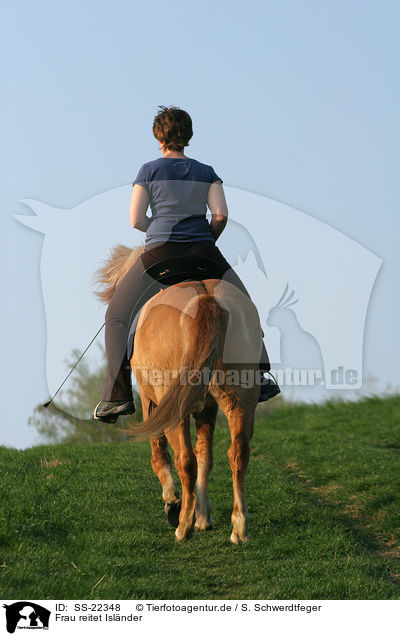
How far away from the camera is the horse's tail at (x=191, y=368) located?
5441mm

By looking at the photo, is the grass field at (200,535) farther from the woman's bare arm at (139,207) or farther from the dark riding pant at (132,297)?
the woman's bare arm at (139,207)

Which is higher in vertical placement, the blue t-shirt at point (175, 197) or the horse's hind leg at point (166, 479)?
the blue t-shirt at point (175, 197)

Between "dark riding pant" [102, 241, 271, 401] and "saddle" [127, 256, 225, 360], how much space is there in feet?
0.12

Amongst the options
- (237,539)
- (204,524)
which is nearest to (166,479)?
(204,524)

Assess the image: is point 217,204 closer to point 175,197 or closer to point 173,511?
point 175,197

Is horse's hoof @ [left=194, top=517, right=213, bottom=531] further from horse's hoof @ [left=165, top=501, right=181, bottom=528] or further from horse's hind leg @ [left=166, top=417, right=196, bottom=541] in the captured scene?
horse's hind leg @ [left=166, top=417, right=196, bottom=541]

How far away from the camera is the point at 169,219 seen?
242 inches

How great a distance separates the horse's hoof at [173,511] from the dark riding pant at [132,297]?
1121 millimetres

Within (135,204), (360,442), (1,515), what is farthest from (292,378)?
(360,442)

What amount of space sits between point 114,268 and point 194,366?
2.13 metres

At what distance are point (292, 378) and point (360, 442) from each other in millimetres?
6333

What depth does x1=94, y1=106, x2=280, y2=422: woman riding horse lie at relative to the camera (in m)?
6.15
